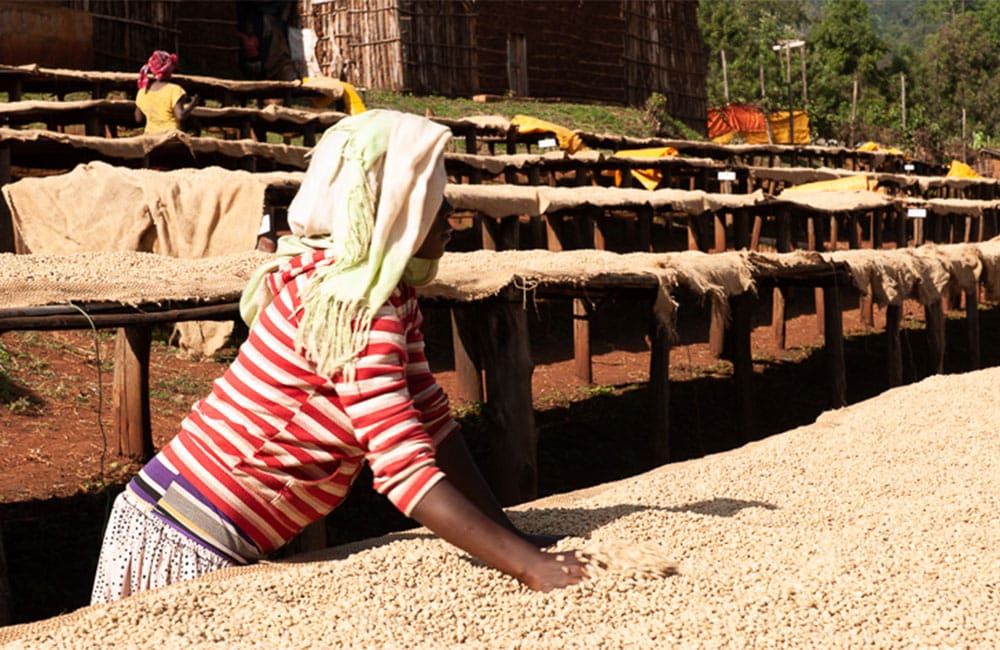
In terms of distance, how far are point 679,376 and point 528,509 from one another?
8.07 metres

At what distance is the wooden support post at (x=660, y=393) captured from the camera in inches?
321

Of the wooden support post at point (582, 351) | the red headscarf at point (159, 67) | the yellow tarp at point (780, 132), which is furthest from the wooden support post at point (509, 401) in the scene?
the yellow tarp at point (780, 132)

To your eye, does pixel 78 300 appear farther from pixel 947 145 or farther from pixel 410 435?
pixel 947 145

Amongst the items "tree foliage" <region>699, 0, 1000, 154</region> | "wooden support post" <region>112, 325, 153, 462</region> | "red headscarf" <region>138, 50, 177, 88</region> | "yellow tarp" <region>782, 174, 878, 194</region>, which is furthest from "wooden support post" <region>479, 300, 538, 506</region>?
"tree foliage" <region>699, 0, 1000, 154</region>

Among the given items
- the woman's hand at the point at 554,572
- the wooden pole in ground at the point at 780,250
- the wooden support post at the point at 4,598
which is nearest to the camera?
the woman's hand at the point at 554,572

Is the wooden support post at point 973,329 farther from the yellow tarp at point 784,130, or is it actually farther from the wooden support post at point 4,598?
the yellow tarp at point 784,130

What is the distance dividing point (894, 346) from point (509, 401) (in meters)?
5.16

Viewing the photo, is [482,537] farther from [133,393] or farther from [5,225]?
[5,225]

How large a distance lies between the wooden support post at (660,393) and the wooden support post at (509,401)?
1592mm

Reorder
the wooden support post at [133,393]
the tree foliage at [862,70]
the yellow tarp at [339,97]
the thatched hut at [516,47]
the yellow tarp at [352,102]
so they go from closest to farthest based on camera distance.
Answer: the wooden support post at [133,393] < the yellow tarp at [339,97] < the yellow tarp at [352,102] < the thatched hut at [516,47] < the tree foliage at [862,70]

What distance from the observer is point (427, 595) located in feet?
8.70

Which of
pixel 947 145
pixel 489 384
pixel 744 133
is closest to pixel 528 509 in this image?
pixel 489 384

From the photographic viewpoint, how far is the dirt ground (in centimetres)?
631

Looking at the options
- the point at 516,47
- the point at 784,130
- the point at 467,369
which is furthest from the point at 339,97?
the point at 784,130
